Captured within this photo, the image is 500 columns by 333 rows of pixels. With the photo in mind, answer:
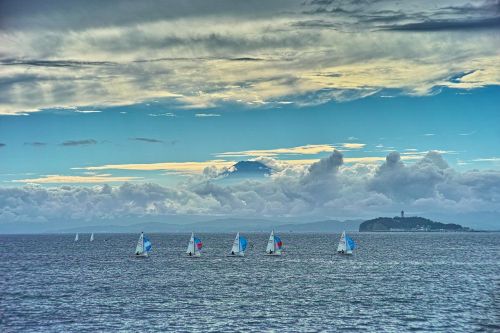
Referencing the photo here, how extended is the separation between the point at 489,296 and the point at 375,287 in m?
20.2

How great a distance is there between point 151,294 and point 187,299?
943 cm

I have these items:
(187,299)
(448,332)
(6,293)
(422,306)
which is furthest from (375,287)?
(6,293)

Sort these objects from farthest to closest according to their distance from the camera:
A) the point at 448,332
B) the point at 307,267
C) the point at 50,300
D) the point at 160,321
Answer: the point at 307,267
the point at 50,300
the point at 160,321
the point at 448,332

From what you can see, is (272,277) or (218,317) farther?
(272,277)

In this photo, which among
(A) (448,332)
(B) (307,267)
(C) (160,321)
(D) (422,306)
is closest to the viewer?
(A) (448,332)

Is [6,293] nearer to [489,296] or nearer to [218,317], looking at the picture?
[218,317]

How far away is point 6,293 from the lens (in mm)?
108750

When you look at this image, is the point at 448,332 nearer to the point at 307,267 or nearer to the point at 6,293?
the point at 6,293

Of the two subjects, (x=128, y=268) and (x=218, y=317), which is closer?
(x=218, y=317)

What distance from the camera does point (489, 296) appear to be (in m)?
103

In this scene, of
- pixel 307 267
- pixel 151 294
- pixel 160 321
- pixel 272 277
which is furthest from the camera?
pixel 307 267

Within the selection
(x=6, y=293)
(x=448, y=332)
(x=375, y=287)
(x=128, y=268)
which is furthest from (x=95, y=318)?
(x=128, y=268)

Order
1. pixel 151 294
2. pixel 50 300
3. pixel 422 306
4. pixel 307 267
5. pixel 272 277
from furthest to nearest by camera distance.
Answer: pixel 307 267 → pixel 272 277 → pixel 151 294 → pixel 50 300 → pixel 422 306

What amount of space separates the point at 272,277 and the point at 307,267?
31377mm
